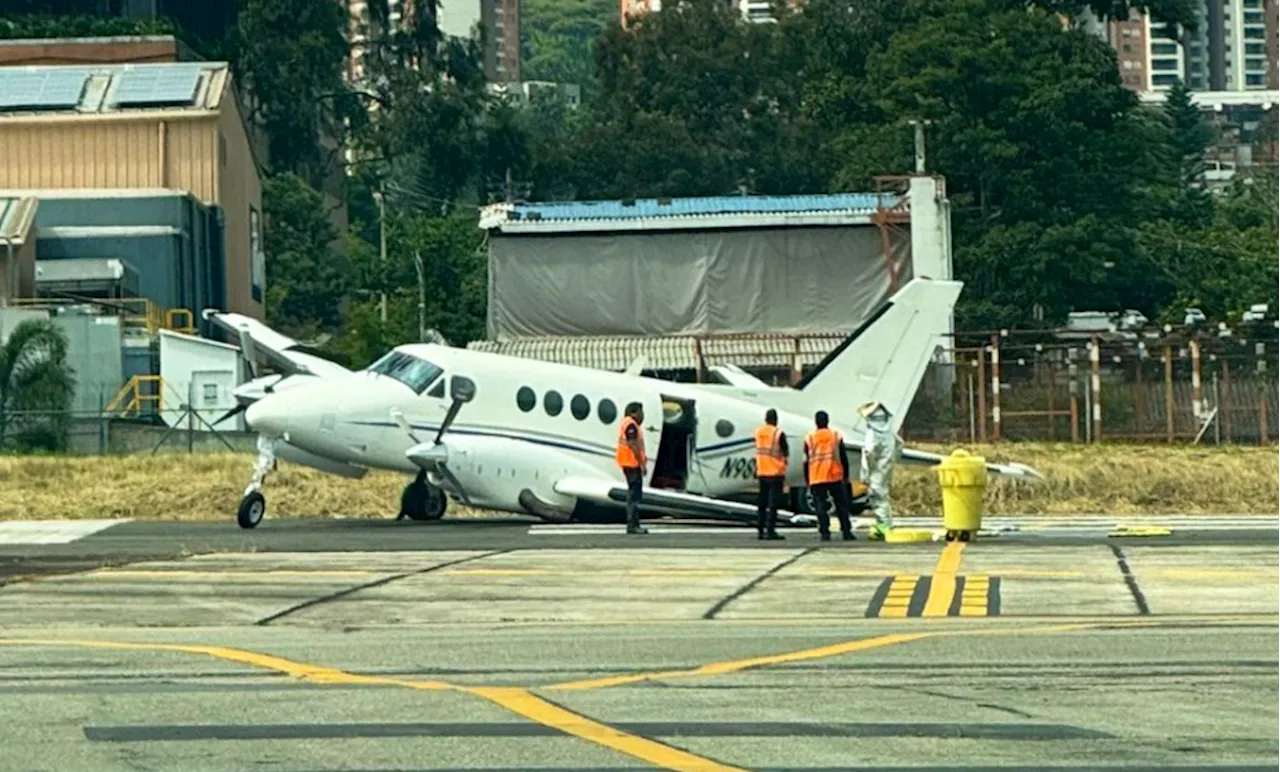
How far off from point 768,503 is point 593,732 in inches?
689

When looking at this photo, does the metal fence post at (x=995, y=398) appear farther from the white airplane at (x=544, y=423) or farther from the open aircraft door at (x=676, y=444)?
the open aircraft door at (x=676, y=444)

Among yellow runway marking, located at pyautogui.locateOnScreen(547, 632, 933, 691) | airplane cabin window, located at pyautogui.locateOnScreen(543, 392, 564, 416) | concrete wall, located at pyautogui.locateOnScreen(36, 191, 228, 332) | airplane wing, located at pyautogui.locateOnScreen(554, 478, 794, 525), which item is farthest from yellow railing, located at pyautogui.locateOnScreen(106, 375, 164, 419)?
yellow runway marking, located at pyautogui.locateOnScreen(547, 632, 933, 691)

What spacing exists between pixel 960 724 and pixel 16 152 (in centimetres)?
6289

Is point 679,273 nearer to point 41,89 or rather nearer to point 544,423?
point 41,89

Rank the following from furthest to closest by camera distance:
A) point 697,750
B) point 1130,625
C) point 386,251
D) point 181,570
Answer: point 386,251 < point 181,570 < point 1130,625 < point 697,750

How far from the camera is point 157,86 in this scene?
73.9m

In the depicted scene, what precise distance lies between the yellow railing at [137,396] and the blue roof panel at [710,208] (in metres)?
13.9

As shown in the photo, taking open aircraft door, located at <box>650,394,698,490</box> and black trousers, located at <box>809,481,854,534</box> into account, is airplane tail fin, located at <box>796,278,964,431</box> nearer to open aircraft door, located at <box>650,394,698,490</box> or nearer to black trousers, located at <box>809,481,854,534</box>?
open aircraft door, located at <box>650,394,698,490</box>

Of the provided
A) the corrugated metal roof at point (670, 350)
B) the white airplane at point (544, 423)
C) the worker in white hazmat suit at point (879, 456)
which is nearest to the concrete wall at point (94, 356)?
the corrugated metal roof at point (670, 350)

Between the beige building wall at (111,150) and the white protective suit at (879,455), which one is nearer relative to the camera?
the white protective suit at (879,455)

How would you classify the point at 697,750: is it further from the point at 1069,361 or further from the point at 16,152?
the point at 16,152

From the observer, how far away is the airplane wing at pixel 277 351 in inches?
1385

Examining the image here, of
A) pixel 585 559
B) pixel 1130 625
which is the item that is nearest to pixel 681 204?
pixel 585 559

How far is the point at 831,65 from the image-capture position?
9994 cm
